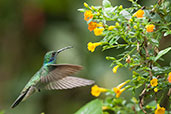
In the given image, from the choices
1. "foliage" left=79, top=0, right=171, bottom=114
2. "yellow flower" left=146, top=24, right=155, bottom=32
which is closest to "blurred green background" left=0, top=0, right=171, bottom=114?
"foliage" left=79, top=0, right=171, bottom=114

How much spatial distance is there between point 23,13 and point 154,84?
3.05m

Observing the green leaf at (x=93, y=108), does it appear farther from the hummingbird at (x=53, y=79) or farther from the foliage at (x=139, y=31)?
the foliage at (x=139, y=31)

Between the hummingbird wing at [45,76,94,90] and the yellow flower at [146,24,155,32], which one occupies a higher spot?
the yellow flower at [146,24,155,32]

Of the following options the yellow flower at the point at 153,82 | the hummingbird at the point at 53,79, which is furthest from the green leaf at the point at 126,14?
the hummingbird at the point at 53,79

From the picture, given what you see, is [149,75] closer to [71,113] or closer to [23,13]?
[71,113]

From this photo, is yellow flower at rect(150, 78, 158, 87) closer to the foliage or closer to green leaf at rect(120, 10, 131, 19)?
the foliage

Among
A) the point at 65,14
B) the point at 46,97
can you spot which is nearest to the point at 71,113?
the point at 46,97

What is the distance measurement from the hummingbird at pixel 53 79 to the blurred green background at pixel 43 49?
157 cm

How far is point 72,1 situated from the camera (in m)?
4.03

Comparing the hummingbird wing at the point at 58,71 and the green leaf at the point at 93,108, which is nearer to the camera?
the hummingbird wing at the point at 58,71

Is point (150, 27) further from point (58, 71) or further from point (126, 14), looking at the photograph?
point (58, 71)

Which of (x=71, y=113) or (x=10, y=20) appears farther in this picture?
(x=10, y=20)

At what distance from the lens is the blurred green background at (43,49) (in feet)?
12.1

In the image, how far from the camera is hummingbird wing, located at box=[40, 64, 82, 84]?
5.95 ft
